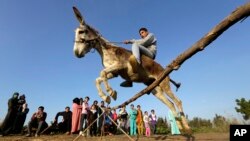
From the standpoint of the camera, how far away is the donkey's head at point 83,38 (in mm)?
8227

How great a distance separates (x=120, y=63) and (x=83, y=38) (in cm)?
130

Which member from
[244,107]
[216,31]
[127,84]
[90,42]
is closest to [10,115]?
[90,42]

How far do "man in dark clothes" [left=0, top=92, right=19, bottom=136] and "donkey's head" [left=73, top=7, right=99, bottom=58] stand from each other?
19.7ft

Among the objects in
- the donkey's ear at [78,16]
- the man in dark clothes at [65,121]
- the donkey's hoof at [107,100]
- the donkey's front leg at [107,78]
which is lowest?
the man in dark clothes at [65,121]

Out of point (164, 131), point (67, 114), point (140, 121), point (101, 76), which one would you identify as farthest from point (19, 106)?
point (164, 131)

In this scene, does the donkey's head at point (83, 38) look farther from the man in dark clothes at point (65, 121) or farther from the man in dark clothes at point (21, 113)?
the man in dark clothes at point (21, 113)

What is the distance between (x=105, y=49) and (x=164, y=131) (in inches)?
496

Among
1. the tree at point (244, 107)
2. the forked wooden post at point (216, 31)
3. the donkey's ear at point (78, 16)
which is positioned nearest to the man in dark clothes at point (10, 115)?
the donkey's ear at point (78, 16)

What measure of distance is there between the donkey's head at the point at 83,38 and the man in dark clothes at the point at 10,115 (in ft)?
19.7

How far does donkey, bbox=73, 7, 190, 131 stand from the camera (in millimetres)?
8117

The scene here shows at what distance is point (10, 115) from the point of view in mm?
12805

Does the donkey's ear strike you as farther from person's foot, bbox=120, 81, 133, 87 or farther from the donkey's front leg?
person's foot, bbox=120, 81, 133, 87

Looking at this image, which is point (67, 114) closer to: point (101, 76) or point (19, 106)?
point (19, 106)

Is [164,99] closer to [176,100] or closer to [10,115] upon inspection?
[176,100]
